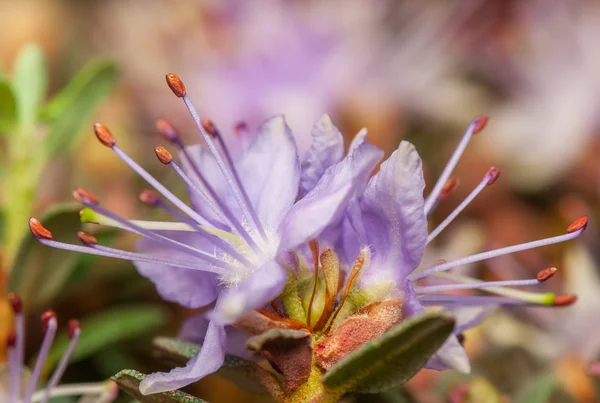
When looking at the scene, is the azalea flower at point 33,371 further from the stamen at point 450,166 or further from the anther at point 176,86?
the stamen at point 450,166

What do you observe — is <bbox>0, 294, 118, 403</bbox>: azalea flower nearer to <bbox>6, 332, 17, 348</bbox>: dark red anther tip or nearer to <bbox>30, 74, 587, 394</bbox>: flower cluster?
<bbox>6, 332, 17, 348</bbox>: dark red anther tip

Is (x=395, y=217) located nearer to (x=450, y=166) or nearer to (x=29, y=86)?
(x=450, y=166)

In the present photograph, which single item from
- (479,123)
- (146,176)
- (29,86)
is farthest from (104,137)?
(479,123)

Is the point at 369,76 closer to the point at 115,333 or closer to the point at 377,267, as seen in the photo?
the point at 115,333

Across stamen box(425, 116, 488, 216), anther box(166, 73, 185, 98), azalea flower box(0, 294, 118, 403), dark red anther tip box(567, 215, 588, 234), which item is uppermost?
anther box(166, 73, 185, 98)

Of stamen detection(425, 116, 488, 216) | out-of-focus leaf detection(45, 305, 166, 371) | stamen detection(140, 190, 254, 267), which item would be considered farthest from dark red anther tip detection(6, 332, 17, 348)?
stamen detection(425, 116, 488, 216)

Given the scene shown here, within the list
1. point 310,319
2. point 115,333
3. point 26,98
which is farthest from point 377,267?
point 26,98
